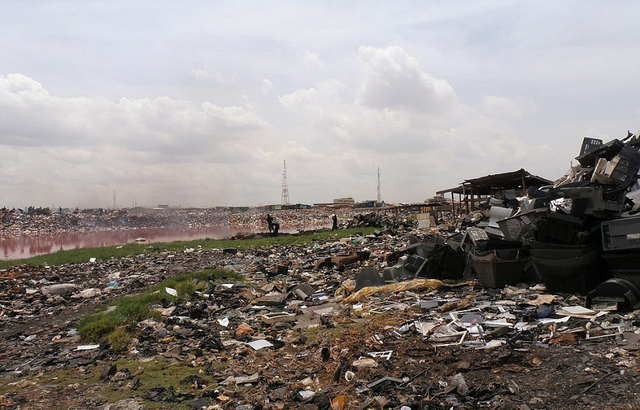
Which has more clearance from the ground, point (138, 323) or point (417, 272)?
point (417, 272)

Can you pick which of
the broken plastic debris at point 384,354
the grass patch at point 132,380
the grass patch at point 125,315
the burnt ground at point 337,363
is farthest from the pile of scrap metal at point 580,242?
the grass patch at point 125,315

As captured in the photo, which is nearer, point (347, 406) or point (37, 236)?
point (347, 406)

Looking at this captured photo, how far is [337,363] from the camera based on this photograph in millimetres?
4387

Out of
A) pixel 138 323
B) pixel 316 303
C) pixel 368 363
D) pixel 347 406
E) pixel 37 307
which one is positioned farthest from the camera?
pixel 37 307

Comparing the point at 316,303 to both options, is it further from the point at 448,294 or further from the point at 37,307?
the point at 37,307

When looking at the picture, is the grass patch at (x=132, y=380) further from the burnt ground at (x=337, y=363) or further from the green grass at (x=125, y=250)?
the green grass at (x=125, y=250)

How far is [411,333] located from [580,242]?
Result: 2928mm

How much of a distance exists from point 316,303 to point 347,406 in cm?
437

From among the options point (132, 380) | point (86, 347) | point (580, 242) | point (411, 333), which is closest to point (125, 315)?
point (86, 347)

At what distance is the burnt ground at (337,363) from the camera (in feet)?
11.3

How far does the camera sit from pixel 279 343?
546 centimetres

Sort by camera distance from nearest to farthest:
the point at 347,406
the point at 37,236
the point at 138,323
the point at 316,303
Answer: the point at 347,406
the point at 138,323
the point at 316,303
the point at 37,236

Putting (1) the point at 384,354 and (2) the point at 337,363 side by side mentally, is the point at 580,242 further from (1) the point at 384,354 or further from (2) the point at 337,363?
(2) the point at 337,363

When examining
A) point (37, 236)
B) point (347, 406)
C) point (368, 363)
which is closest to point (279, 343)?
point (368, 363)
